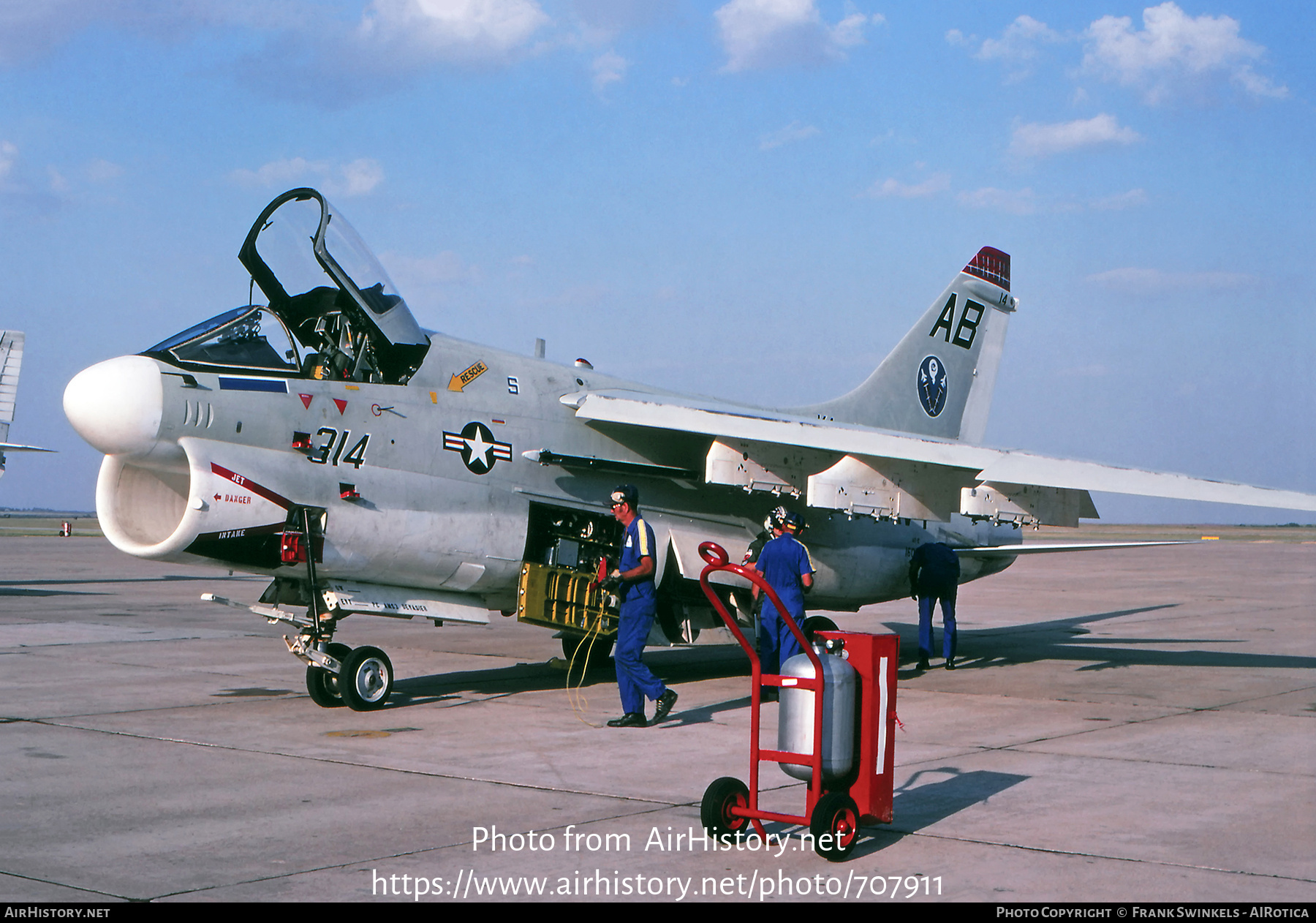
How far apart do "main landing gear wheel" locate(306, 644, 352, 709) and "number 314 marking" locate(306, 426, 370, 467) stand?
1.52 metres

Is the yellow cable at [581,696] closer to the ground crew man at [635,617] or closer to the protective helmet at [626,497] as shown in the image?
the ground crew man at [635,617]

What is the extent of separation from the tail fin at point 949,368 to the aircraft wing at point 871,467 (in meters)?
3.02

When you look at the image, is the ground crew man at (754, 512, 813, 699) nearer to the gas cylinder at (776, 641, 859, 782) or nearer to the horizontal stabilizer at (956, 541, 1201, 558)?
the gas cylinder at (776, 641, 859, 782)

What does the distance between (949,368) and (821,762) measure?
10.8m

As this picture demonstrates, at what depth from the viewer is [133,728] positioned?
8.57 metres

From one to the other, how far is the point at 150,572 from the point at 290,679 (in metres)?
20.7

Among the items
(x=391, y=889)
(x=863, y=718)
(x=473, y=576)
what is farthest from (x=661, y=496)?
(x=391, y=889)

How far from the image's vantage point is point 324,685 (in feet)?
31.6

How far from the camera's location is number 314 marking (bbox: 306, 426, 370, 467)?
9.41m

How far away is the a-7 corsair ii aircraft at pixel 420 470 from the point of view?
895 cm

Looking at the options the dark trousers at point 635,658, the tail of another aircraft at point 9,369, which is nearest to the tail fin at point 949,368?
the dark trousers at point 635,658

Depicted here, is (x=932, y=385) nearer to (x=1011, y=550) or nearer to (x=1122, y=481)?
(x=1011, y=550)

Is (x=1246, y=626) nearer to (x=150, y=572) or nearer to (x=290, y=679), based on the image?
(x=290, y=679)

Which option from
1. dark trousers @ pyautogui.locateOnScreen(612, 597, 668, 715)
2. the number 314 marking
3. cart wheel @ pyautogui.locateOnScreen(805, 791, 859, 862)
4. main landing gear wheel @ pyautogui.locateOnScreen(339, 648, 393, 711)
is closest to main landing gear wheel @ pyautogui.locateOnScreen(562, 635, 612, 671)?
dark trousers @ pyautogui.locateOnScreen(612, 597, 668, 715)
